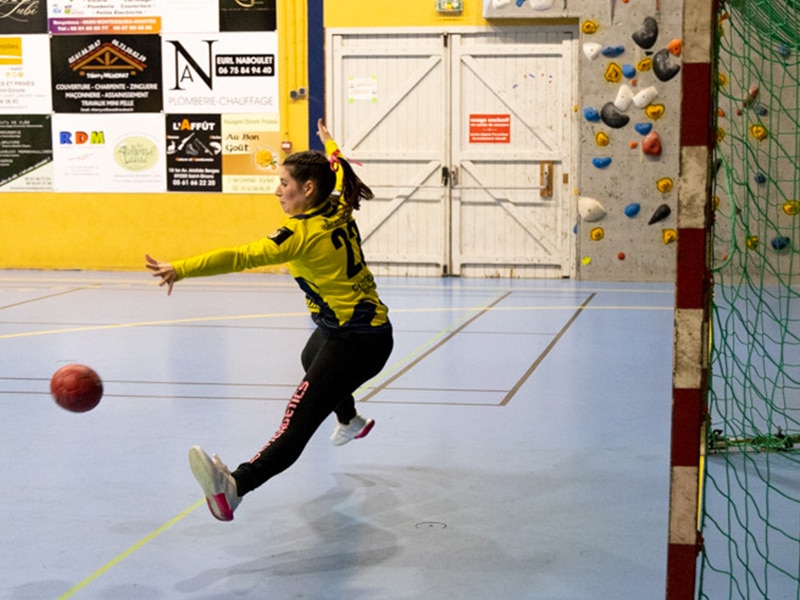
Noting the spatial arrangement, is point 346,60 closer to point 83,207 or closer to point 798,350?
point 83,207

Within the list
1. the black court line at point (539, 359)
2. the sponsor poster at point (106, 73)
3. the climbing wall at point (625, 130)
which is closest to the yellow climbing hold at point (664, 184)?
the climbing wall at point (625, 130)

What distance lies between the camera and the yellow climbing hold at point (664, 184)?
1370 centimetres

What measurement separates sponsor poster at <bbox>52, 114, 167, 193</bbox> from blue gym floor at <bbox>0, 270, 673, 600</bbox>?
478 cm

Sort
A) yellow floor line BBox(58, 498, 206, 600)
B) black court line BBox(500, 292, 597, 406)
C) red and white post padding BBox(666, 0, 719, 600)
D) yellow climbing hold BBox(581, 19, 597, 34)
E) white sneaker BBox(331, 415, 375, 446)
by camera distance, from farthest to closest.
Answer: yellow climbing hold BBox(581, 19, 597, 34), black court line BBox(500, 292, 597, 406), white sneaker BBox(331, 415, 375, 446), yellow floor line BBox(58, 498, 206, 600), red and white post padding BBox(666, 0, 719, 600)

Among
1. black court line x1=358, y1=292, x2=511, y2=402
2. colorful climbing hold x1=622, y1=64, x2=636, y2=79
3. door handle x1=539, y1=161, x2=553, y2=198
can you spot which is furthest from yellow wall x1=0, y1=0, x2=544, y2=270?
black court line x1=358, y1=292, x2=511, y2=402

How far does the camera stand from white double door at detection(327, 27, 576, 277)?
14047 millimetres

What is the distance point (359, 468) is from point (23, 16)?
1160cm

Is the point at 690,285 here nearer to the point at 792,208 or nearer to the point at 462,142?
the point at 792,208

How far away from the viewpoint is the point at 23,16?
14898mm

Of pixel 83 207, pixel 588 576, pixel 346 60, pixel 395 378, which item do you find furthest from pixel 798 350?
pixel 83 207

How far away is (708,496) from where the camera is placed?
4.98 metres

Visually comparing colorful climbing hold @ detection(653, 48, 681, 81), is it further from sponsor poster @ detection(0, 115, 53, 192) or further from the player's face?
the player's face

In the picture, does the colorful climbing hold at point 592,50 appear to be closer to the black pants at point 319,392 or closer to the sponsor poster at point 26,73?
the sponsor poster at point 26,73

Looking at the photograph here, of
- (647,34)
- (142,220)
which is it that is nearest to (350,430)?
(647,34)
